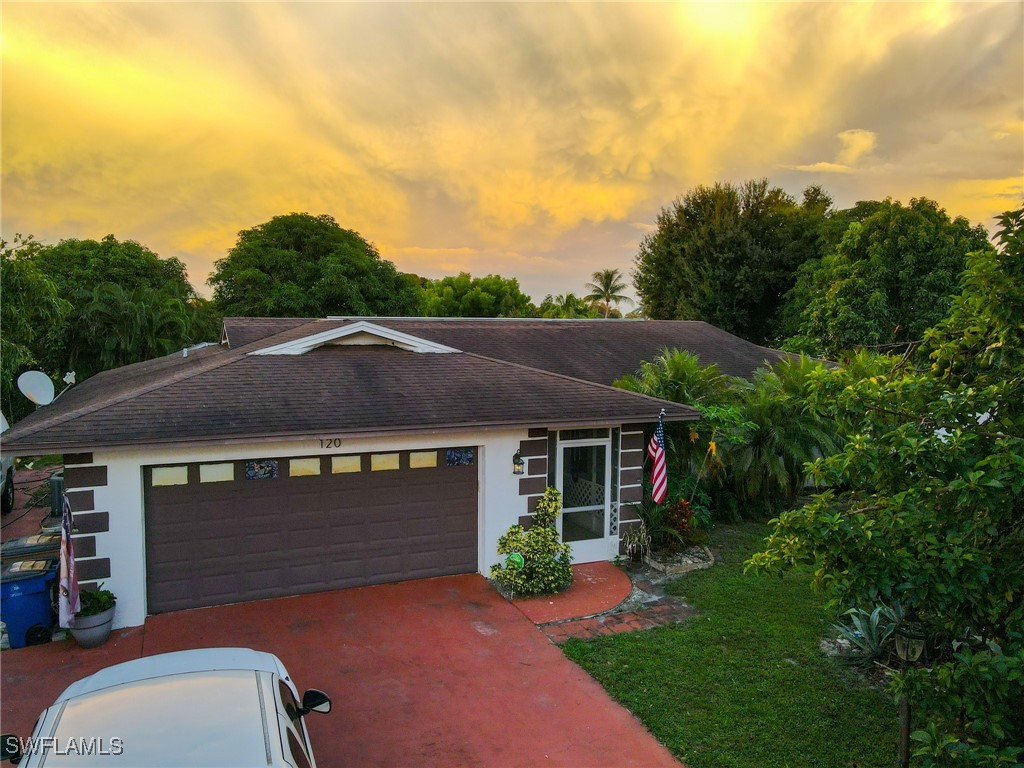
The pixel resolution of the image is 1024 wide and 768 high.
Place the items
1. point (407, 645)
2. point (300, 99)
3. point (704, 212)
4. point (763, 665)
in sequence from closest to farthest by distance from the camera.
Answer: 1. point (763, 665)
2. point (407, 645)
3. point (300, 99)
4. point (704, 212)

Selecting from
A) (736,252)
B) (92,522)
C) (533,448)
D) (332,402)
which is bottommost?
(92,522)

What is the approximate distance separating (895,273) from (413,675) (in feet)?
79.8

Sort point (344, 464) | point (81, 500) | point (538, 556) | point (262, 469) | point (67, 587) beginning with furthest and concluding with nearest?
point (538, 556)
point (344, 464)
point (262, 469)
point (81, 500)
point (67, 587)

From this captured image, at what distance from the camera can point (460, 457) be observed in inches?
404

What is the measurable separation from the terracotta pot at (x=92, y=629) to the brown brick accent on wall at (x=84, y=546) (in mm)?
786

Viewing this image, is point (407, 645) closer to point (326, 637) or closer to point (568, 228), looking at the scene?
point (326, 637)

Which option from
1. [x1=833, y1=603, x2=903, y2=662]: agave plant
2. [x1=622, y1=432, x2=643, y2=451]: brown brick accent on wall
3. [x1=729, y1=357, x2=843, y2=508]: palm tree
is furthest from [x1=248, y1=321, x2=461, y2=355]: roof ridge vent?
[x1=833, y1=603, x2=903, y2=662]: agave plant

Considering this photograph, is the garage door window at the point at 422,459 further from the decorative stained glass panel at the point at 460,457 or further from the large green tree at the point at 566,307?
the large green tree at the point at 566,307

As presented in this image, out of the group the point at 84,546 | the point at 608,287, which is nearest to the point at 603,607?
the point at 84,546

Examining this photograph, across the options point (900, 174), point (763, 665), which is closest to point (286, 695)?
point (763, 665)

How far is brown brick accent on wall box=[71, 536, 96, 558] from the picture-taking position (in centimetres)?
817

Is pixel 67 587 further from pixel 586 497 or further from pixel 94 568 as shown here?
pixel 586 497

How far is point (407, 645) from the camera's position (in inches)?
318

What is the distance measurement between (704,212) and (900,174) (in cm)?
1294
